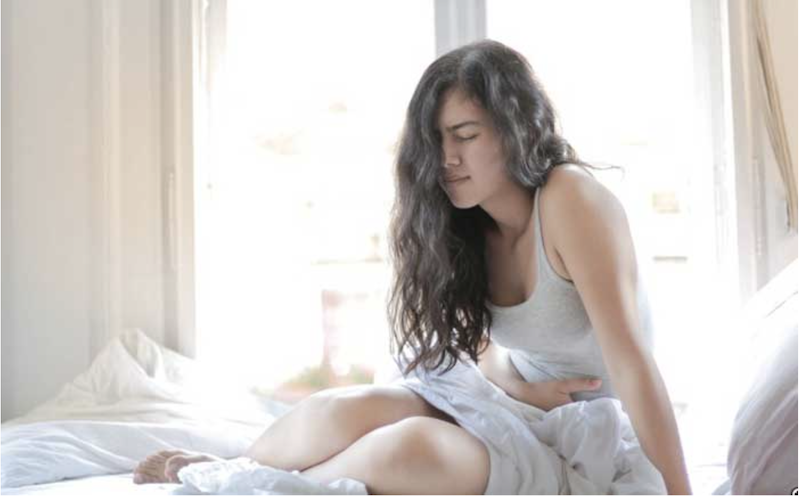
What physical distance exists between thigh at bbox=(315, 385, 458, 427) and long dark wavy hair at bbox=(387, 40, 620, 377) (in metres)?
0.07

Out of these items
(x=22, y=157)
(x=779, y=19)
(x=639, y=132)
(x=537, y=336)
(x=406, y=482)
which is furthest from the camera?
(x=639, y=132)

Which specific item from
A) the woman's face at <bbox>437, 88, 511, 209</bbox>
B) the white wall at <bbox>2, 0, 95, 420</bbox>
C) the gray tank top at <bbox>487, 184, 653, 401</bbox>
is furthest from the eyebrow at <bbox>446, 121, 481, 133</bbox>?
the white wall at <bbox>2, 0, 95, 420</bbox>

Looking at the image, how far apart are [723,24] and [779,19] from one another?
0.08 meters

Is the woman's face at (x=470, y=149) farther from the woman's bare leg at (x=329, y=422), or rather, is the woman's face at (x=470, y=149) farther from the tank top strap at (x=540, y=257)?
the woman's bare leg at (x=329, y=422)

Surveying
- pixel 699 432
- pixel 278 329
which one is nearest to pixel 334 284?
pixel 278 329

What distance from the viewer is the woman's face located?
1027 millimetres

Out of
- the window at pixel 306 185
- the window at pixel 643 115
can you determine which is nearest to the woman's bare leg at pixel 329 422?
the window at pixel 306 185

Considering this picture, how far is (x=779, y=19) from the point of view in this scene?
1.24m

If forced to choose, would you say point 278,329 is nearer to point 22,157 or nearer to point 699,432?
point 22,157

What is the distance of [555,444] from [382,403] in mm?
193

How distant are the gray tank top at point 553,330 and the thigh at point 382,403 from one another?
142mm

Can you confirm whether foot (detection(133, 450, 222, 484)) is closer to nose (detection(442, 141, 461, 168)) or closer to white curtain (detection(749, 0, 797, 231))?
nose (detection(442, 141, 461, 168))

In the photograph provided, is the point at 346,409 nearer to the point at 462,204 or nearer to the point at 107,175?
the point at 462,204

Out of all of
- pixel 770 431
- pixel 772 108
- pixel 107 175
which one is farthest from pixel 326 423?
pixel 772 108
